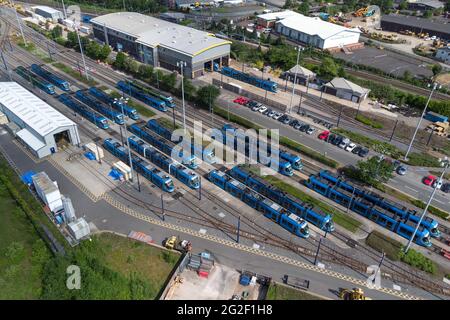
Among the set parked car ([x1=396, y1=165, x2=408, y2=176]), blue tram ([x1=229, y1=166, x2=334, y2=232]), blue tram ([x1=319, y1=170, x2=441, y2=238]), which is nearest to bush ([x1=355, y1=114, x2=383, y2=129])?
parked car ([x1=396, y1=165, x2=408, y2=176])

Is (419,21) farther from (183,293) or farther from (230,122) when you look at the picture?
(183,293)

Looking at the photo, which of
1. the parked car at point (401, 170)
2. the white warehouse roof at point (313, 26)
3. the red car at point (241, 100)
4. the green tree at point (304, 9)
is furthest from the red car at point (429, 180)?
the green tree at point (304, 9)

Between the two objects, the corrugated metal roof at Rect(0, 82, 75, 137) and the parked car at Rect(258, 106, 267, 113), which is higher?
the corrugated metal roof at Rect(0, 82, 75, 137)

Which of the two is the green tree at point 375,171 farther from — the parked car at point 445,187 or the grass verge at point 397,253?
the grass verge at point 397,253

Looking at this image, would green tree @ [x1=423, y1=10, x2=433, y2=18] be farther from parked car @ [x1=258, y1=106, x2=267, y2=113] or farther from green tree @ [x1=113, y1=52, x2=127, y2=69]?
green tree @ [x1=113, y1=52, x2=127, y2=69]

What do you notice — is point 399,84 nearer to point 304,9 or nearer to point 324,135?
point 324,135

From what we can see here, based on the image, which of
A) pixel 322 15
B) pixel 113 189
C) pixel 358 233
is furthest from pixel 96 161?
pixel 322 15

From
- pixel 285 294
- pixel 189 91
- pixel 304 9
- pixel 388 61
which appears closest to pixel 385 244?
pixel 285 294
